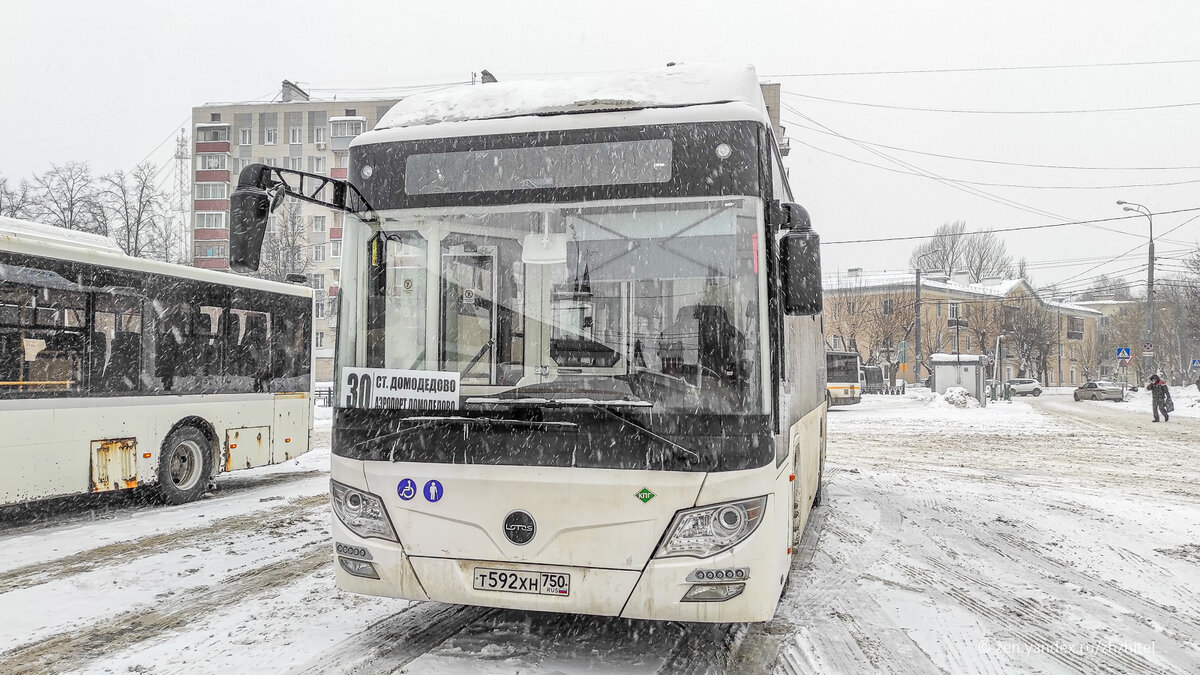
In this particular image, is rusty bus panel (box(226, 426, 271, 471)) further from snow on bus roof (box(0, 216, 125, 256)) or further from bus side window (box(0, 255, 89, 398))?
snow on bus roof (box(0, 216, 125, 256))

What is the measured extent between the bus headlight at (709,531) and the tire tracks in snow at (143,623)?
10.6 feet

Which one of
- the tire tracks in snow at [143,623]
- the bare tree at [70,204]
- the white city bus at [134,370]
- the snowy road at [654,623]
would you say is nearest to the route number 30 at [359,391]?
the snowy road at [654,623]

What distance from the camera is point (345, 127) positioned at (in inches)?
2354

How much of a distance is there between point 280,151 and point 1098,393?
197ft

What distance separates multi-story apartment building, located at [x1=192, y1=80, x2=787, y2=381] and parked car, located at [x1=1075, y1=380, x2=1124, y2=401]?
50851 mm

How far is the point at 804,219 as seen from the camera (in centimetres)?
441

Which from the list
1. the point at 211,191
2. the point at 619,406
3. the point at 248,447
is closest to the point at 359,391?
the point at 619,406

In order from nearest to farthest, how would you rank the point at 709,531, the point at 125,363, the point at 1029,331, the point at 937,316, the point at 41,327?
the point at 709,531 < the point at 41,327 < the point at 125,363 < the point at 1029,331 < the point at 937,316

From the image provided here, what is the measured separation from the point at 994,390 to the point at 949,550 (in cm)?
4322

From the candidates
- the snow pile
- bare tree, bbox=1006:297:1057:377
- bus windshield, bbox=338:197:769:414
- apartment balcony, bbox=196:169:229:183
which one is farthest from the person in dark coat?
apartment balcony, bbox=196:169:229:183

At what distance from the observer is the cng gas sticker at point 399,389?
4.30 meters

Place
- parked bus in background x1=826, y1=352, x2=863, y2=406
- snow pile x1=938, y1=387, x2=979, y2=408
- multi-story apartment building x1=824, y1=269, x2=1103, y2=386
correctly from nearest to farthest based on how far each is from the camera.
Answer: snow pile x1=938, y1=387, x2=979, y2=408 → parked bus in background x1=826, y1=352, x2=863, y2=406 → multi-story apartment building x1=824, y1=269, x2=1103, y2=386

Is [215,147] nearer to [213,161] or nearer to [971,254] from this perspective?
[213,161]

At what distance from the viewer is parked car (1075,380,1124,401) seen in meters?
52.7
